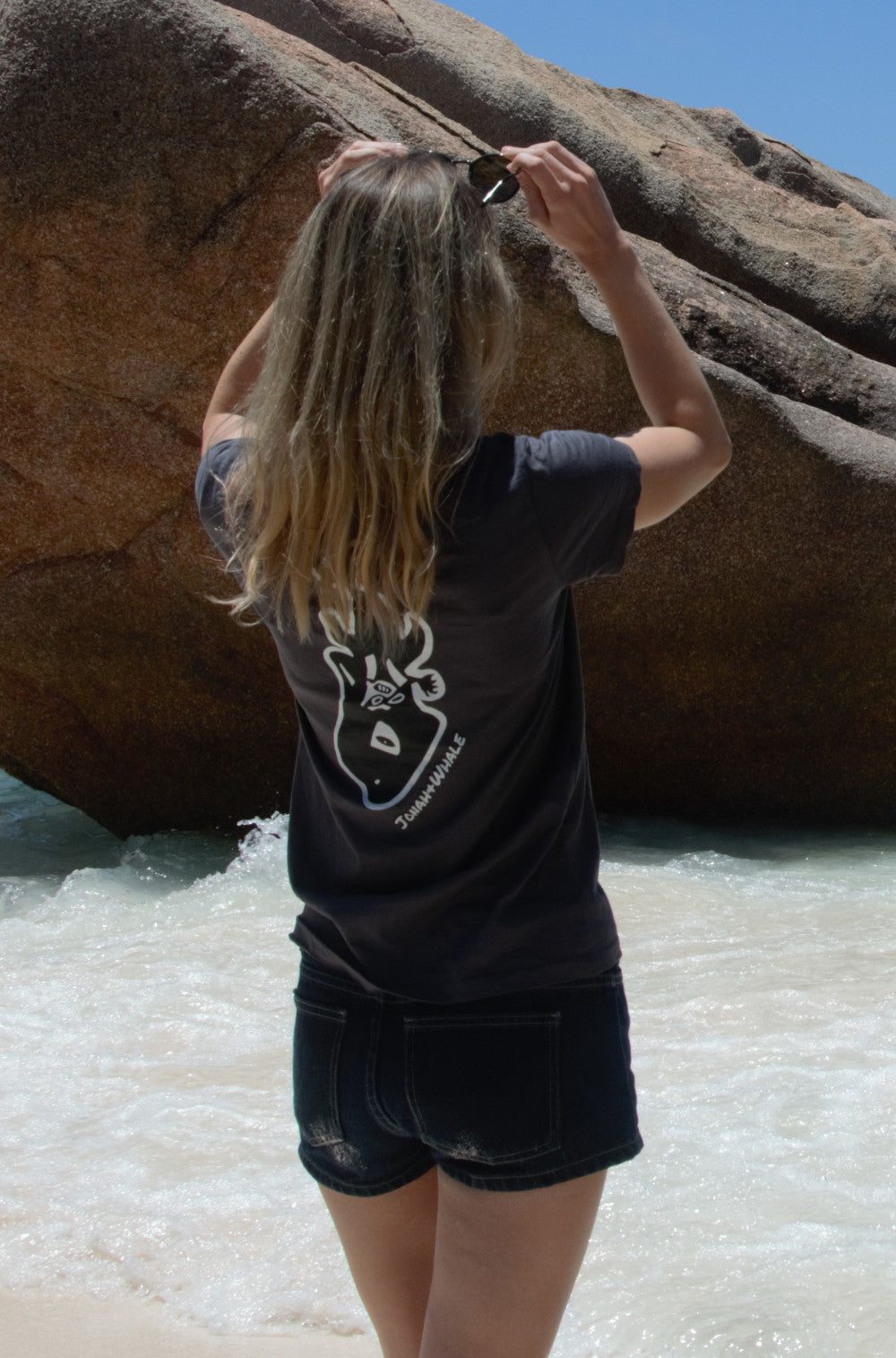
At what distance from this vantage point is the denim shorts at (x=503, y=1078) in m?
1.16

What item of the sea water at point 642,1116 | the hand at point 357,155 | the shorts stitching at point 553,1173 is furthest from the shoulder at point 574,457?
the sea water at point 642,1116

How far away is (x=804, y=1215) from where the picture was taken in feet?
7.57

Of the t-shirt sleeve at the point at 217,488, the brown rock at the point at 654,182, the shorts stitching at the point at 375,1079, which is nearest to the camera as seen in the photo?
the shorts stitching at the point at 375,1079

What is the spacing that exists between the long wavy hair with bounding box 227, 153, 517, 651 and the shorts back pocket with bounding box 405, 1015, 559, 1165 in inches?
14.3

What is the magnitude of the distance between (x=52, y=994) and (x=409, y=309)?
2753mm

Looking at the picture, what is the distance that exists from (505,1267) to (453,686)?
51 centimetres

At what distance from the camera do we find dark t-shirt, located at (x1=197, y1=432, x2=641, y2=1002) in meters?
1.13

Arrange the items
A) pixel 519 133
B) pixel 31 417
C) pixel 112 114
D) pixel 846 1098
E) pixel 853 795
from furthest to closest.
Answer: pixel 519 133
pixel 853 795
pixel 31 417
pixel 112 114
pixel 846 1098

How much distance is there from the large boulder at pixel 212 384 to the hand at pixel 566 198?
2745 millimetres

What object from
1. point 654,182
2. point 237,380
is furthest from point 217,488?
point 654,182

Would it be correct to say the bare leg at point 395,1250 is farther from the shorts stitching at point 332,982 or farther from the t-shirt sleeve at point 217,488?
the t-shirt sleeve at point 217,488

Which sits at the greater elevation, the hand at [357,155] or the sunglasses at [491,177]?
the sunglasses at [491,177]

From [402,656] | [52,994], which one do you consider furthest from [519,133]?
[402,656]

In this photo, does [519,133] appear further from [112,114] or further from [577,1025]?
[577,1025]
